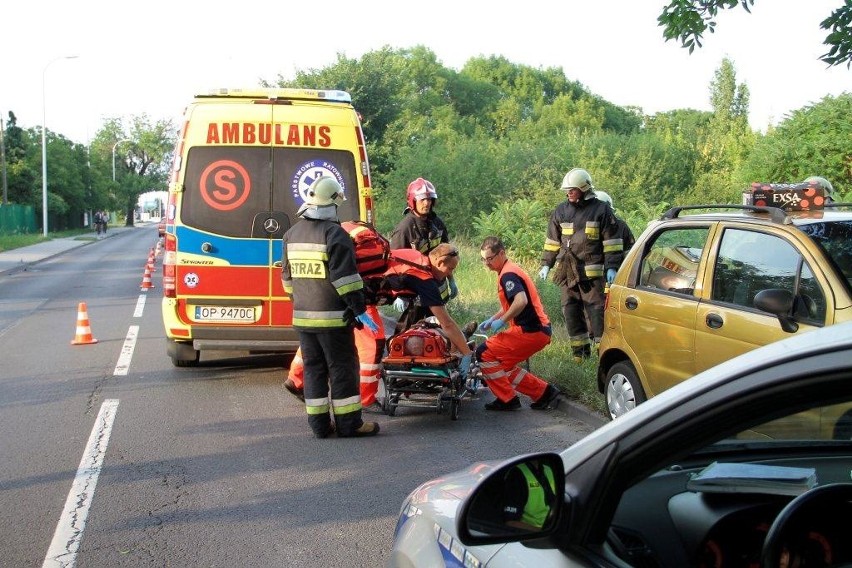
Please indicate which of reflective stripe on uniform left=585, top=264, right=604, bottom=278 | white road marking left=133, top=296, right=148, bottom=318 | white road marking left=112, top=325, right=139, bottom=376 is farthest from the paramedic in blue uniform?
white road marking left=133, top=296, right=148, bottom=318

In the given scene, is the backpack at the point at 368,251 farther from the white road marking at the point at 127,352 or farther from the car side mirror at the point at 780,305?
the white road marking at the point at 127,352

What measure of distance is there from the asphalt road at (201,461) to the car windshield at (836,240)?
99.4 inches

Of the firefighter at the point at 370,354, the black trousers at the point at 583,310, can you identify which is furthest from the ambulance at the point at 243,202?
the black trousers at the point at 583,310

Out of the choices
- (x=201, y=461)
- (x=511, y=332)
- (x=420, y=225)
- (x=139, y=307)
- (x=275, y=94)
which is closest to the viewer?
(x=201, y=461)

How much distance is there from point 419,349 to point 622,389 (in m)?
1.65

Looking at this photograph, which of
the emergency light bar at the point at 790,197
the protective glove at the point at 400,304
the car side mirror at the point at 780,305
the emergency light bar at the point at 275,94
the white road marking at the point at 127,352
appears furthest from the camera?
the white road marking at the point at 127,352

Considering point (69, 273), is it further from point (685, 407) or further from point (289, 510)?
point (685, 407)

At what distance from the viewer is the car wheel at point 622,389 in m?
6.82

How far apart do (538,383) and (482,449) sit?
1.52 m

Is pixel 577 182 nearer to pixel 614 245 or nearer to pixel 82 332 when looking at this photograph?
pixel 614 245

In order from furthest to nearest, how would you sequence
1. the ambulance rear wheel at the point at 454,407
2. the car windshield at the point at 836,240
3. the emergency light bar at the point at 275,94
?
the emergency light bar at the point at 275,94, the ambulance rear wheel at the point at 454,407, the car windshield at the point at 836,240

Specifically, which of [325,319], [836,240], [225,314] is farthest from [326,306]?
[836,240]

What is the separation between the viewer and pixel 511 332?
318 inches

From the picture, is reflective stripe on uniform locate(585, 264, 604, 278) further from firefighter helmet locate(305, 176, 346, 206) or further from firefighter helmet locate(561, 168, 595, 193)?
firefighter helmet locate(305, 176, 346, 206)
